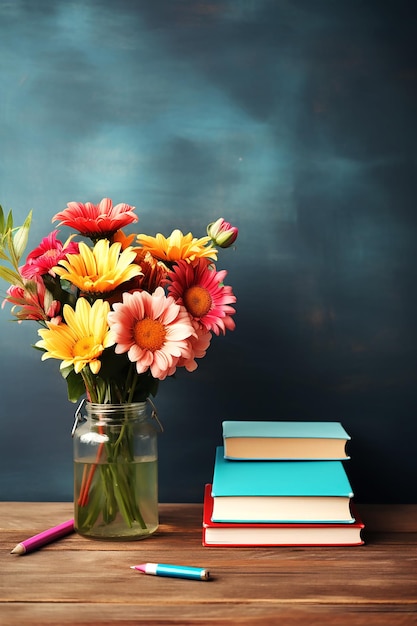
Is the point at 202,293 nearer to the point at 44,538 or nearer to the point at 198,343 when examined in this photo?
the point at 198,343

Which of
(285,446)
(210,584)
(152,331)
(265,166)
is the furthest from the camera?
(265,166)

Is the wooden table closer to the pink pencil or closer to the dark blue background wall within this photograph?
the pink pencil

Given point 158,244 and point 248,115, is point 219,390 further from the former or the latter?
point 248,115

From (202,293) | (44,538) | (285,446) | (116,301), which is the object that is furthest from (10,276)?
(285,446)

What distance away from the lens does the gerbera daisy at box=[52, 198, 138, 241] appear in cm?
101

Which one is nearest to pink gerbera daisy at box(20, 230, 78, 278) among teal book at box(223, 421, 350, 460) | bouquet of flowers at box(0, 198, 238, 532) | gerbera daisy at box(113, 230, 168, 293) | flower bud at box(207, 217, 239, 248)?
bouquet of flowers at box(0, 198, 238, 532)

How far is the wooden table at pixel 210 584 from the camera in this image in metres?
0.79

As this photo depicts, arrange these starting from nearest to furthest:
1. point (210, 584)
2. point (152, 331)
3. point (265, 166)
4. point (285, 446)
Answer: point (210, 584), point (152, 331), point (285, 446), point (265, 166)

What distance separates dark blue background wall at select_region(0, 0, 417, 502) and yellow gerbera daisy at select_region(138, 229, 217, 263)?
Answer: 0.23m

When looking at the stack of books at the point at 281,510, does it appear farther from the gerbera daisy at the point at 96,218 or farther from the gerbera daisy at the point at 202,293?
the gerbera daisy at the point at 96,218

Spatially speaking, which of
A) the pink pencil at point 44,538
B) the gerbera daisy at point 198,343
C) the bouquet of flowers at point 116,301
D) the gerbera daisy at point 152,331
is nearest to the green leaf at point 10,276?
the bouquet of flowers at point 116,301

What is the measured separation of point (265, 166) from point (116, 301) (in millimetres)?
424

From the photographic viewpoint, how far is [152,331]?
3.20ft

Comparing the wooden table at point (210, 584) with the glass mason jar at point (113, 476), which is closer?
the wooden table at point (210, 584)
